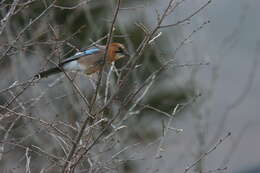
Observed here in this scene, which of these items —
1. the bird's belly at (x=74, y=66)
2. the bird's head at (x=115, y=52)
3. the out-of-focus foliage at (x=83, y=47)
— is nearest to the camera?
the bird's belly at (x=74, y=66)

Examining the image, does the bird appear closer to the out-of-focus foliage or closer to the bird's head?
the bird's head

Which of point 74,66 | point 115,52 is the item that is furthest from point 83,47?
point 74,66

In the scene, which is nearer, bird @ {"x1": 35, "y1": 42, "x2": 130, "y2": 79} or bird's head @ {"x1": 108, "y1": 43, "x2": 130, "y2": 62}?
bird @ {"x1": 35, "y1": 42, "x2": 130, "y2": 79}

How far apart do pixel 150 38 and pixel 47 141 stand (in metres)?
4.34

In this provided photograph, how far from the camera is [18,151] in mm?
8234

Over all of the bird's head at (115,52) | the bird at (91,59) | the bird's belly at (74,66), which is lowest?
the bird's belly at (74,66)

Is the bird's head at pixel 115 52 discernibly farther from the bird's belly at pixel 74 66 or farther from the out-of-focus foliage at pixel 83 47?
the out-of-focus foliage at pixel 83 47

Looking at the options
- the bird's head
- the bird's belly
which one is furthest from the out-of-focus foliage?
the bird's belly

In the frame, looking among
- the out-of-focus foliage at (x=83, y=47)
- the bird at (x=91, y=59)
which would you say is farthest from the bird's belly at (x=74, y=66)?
the out-of-focus foliage at (x=83, y=47)

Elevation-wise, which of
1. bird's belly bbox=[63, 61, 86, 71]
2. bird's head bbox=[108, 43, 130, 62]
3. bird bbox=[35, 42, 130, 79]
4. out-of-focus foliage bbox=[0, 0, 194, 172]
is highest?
out-of-focus foliage bbox=[0, 0, 194, 172]

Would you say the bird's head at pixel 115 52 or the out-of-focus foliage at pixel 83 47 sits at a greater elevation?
the out-of-focus foliage at pixel 83 47

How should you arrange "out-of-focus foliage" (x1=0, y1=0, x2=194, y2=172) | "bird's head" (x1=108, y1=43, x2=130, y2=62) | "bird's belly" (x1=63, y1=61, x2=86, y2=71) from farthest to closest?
1. "out-of-focus foliage" (x1=0, y1=0, x2=194, y2=172)
2. "bird's head" (x1=108, y1=43, x2=130, y2=62)
3. "bird's belly" (x1=63, y1=61, x2=86, y2=71)

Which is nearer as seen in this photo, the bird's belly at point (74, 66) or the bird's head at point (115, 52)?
the bird's belly at point (74, 66)

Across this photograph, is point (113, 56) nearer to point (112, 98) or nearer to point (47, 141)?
point (112, 98)
